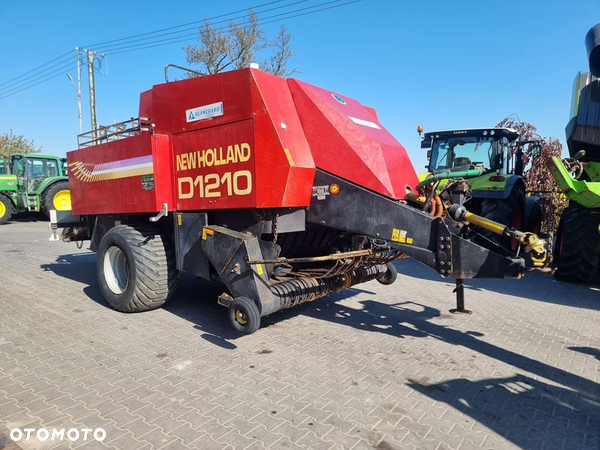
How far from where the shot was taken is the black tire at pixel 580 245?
6223 mm

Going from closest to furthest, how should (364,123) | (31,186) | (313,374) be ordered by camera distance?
(313,374) < (364,123) < (31,186)

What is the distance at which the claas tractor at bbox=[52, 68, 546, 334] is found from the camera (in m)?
3.61

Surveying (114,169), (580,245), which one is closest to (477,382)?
(580,245)

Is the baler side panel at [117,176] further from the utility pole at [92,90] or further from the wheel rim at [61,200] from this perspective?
the utility pole at [92,90]

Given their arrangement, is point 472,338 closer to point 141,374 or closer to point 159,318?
point 141,374

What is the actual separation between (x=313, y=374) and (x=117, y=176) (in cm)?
350

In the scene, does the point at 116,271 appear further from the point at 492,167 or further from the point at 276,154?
the point at 492,167

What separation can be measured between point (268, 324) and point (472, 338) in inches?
87.9

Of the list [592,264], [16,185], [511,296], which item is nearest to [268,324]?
[511,296]

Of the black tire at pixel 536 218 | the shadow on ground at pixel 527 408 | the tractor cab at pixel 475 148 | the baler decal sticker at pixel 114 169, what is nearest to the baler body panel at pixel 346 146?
the shadow on ground at pixel 527 408

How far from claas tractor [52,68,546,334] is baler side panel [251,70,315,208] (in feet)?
0.03

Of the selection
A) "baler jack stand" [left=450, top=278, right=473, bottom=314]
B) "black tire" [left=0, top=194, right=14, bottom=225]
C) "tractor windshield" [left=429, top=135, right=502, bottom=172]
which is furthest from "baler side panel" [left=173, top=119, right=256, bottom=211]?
"black tire" [left=0, top=194, right=14, bottom=225]

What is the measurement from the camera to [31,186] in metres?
17.4

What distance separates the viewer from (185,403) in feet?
9.61
